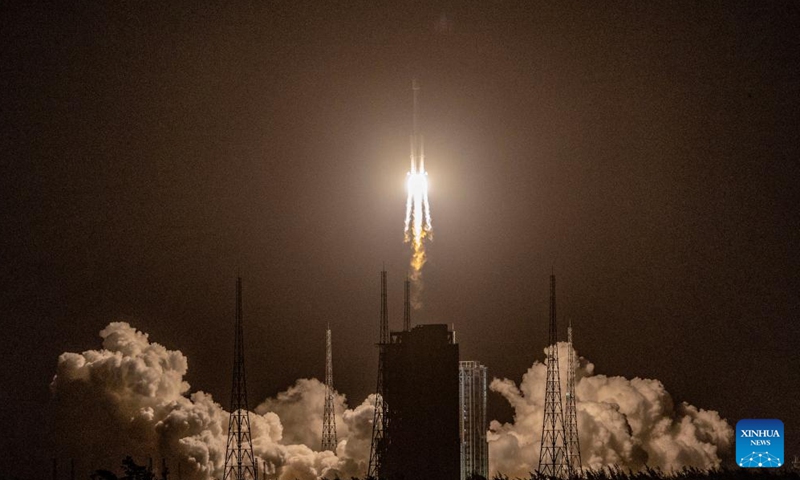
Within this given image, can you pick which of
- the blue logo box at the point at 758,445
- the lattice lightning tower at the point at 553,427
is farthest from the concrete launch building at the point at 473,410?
the blue logo box at the point at 758,445

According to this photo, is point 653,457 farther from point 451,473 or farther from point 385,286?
point 385,286

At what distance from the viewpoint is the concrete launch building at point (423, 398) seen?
154 metres

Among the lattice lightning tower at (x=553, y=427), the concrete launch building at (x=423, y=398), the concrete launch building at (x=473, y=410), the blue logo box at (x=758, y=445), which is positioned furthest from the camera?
the concrete launch building at (x=473, y=410)

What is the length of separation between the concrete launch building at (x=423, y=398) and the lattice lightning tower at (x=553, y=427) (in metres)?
8.20

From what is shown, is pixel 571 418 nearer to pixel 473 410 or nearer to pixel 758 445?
pixel 473 410

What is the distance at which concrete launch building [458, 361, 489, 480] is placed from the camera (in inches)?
6555

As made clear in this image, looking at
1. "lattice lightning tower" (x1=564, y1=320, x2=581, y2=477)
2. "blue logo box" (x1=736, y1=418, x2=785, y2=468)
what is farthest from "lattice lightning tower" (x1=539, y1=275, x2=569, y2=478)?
"blue logo box" (x1=736, y1=418, x2=785, y2=468)

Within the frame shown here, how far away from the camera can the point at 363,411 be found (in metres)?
160

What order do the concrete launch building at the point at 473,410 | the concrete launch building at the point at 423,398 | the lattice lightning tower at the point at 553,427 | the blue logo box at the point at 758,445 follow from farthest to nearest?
1. the concrete launch building at the point at 473,410
2. the concrete launch building at the point at 423,398
3. the lattice lightning tower at the point at 553,427
4. the blue logo box at the point at 758,445

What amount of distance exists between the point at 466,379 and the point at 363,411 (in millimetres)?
13264

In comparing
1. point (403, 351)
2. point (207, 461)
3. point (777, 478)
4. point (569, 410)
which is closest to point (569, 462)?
point (569, 410)

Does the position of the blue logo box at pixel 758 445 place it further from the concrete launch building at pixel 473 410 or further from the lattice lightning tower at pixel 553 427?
the concrete launch building at pixel 473 410

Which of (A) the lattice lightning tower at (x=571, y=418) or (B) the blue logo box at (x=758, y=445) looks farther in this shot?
(A) the lattice lightning tower at (x=571, y=418)

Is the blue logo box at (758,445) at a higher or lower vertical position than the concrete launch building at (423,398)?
lower
